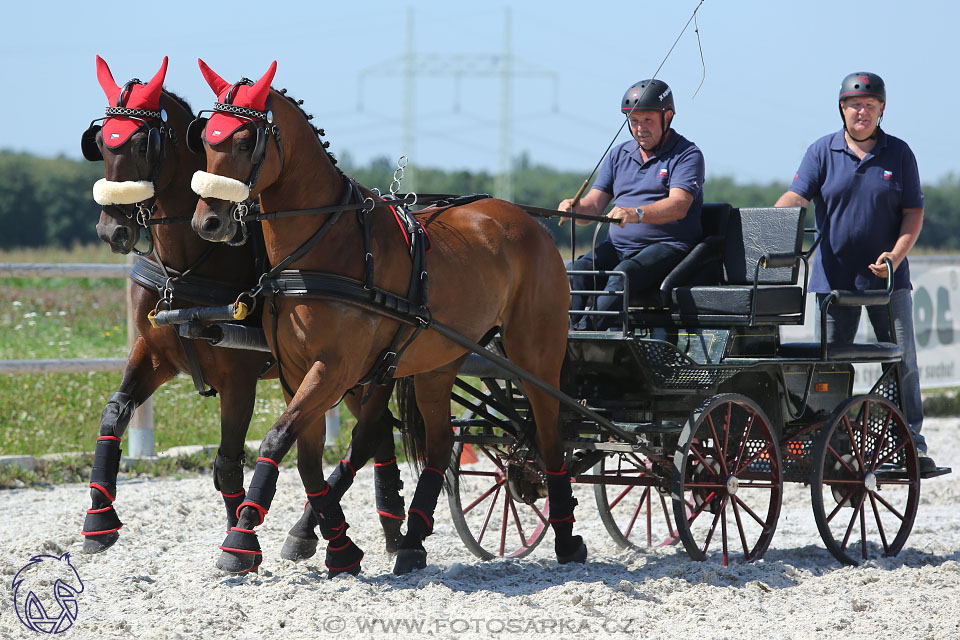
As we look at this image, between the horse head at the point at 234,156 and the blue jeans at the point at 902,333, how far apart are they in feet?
10.8

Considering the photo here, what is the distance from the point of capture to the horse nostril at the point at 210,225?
386 centimetres

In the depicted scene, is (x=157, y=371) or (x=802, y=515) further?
(x=802, y=515)

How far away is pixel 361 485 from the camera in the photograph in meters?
7.53

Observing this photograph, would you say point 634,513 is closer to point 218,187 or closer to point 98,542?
point 98,542

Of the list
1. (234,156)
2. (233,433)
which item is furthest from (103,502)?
(234,156)

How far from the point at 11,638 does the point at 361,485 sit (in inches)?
148

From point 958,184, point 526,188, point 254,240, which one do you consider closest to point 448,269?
point 254,240

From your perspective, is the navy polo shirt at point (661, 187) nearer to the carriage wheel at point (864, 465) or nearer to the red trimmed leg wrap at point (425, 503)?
the carriage wheel at point (864, 465)

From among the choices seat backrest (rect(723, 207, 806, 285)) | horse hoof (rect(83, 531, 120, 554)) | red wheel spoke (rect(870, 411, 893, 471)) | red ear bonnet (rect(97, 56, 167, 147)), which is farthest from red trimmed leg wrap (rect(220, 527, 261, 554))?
red wheel spoke (rect(870, 411, 893, 471))

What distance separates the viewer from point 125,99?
4445 millimetres

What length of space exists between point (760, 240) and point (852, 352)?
748 mm

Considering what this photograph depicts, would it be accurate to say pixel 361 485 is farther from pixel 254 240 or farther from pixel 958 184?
pixel 958 184

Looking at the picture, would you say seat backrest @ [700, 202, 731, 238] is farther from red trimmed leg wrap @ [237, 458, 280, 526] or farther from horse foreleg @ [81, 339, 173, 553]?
horse foreleg @ [81, 339, 173, 553]

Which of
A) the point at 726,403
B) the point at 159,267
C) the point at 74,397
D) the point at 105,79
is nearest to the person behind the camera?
the point at 105,79
